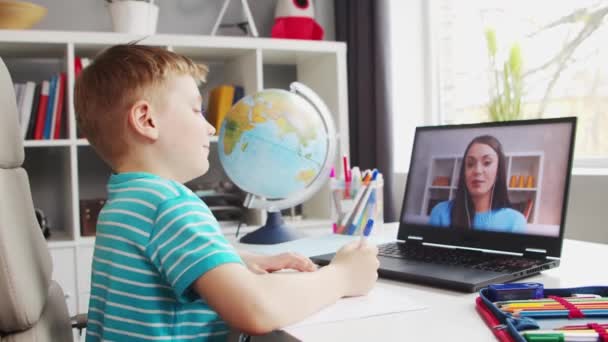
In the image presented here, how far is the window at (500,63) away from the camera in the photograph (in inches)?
80.7

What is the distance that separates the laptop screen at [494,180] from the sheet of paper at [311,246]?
0.53 ft

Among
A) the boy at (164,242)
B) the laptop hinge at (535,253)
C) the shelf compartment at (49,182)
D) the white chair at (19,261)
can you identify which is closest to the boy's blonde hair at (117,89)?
the boy at (164,242)

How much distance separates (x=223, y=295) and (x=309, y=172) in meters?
0.83

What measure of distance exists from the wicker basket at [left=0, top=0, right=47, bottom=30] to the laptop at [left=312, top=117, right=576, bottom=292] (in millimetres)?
1563

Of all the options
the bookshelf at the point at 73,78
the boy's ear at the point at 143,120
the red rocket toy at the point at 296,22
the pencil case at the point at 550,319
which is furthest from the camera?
the red rocket toy at the point at 296,22

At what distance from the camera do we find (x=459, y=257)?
112 cm

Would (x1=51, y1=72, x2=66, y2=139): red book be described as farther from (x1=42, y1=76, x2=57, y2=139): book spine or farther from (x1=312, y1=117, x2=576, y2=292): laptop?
(x1=312, y1=117, x2=576, y2=292): laptop

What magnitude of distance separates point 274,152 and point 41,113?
1.09m

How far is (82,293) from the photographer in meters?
2.13

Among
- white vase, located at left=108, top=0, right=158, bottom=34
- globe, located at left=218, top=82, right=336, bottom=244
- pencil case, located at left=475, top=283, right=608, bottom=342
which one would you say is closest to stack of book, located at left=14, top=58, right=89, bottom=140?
white vase, located at left=108, top=0, right=158, bottom=34

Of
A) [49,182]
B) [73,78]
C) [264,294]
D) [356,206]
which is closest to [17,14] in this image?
[73,78]

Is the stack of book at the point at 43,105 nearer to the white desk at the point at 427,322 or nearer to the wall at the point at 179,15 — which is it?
the wall at the point at 179,15

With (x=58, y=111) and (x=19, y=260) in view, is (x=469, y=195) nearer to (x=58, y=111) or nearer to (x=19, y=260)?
(x=19, y=260)

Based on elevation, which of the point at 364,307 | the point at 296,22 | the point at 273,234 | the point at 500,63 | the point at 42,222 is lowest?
the point at 42,222
